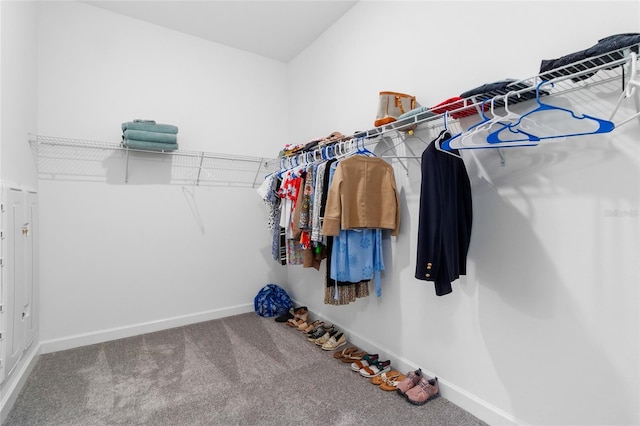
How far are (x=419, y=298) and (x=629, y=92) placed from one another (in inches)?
57.5

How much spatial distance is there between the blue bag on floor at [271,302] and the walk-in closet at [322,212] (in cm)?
7

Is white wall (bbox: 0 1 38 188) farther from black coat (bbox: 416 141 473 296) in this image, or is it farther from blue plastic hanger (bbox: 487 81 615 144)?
blue plastic hanger (bbox: 487 81 615 144)

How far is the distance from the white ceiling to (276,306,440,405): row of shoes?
9.20 feet

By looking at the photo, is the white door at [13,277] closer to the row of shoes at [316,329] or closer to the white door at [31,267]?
the white door at [31,267]

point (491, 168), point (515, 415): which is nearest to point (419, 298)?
point (515, 415)

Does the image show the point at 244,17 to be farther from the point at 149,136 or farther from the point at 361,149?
the point at 361,149

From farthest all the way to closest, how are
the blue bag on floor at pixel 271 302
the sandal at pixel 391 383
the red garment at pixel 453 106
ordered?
the blue bag on floor at pixel 271 302, the sandal at pixel 391 383, the red garment at pixel 453 106

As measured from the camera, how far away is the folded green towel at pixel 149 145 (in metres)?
2.64

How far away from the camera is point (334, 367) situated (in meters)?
2.25

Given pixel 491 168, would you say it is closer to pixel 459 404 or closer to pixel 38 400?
pixel 459 404

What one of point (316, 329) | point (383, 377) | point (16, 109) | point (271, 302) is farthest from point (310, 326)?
point (16, 109)

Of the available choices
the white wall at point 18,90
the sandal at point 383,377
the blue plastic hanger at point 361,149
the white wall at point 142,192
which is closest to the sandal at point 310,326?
the white wall at point 142,192

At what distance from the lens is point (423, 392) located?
1847 millimetres

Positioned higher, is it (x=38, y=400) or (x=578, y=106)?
(x=578, y=106)
